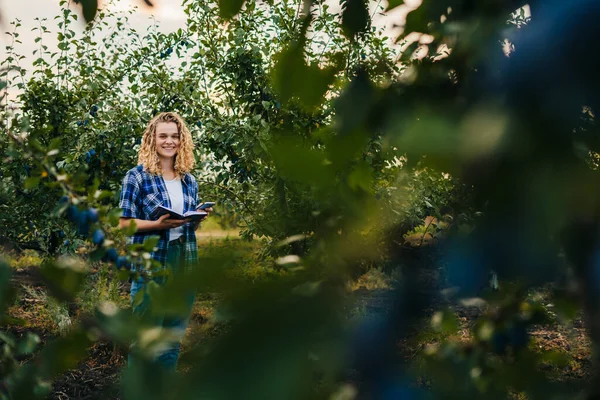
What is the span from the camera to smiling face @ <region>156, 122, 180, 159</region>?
297 centimetres

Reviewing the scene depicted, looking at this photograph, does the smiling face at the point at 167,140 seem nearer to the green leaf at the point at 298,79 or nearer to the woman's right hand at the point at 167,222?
the woman's right hand at the point at 167,222

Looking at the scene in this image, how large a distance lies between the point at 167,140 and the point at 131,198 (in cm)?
37

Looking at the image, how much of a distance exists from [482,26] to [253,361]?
29 cm

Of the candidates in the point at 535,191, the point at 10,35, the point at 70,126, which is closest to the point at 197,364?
the point at 535,191

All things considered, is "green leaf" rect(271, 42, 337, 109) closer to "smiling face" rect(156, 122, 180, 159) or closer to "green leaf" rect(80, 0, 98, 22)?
"green leaf" rect(80, 0, 98, 22)

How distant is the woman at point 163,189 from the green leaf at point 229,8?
2140 millimetres

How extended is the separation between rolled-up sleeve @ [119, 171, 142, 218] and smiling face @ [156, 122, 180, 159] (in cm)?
22

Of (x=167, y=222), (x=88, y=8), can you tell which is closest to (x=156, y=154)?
(x=167, y=222)

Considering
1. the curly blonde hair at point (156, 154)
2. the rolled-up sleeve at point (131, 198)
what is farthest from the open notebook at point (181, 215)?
the curly blonde hair at point (156, 154)

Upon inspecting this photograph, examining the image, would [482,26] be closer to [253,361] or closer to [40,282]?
[253,361]

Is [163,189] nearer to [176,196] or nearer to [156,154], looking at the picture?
[176,196]

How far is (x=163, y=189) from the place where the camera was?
2855 millimetres

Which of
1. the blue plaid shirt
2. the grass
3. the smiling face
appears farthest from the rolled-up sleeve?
the grass

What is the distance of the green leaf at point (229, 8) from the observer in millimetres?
520
